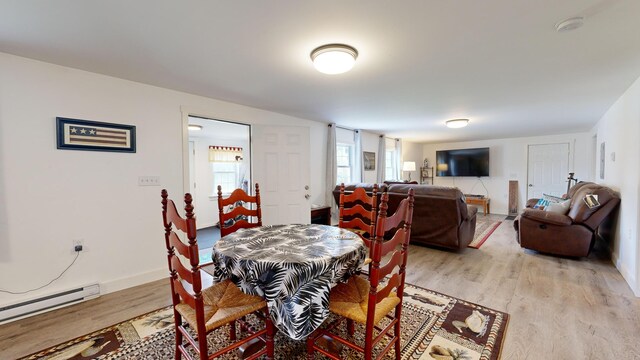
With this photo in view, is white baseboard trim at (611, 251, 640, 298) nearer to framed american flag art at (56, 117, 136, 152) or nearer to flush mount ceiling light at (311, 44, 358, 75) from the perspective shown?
flush mount ceiling light at (311, 44, 358, 75)

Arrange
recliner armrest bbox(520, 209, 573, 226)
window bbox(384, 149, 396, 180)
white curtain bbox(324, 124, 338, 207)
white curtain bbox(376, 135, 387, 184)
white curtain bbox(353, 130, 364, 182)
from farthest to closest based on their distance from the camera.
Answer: window bbox(384, 149, 396, 180) < white curtain bbox(376, 135, 387, 184) < white curtain bbox(353, 130, 364, 182) < white curtain bbox(324, 124, 338, 207) < recliner armrest bbox(520, 209, 573, 226)

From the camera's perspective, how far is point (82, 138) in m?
2.44

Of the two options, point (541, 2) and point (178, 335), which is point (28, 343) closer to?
point (178, 335)

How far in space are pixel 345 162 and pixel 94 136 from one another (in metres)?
4.32

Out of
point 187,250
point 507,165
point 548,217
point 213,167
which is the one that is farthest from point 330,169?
point 507,165

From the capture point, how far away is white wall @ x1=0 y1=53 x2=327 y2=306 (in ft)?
7.06

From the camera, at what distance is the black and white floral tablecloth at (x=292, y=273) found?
4.51ft

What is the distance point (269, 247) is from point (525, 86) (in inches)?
A: 127

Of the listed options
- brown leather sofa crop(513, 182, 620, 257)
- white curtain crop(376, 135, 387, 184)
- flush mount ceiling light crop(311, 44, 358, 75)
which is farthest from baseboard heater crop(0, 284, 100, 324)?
white curtain crop(376, 135, 387, 184)

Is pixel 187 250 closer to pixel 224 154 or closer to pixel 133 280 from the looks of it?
pixel 133 280

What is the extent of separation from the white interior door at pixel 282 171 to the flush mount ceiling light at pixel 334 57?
1.93m

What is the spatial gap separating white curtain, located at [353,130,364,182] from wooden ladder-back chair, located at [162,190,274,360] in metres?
4.33

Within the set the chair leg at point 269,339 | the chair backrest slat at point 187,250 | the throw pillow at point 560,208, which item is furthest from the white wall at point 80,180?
the throw pillow at point 560,208

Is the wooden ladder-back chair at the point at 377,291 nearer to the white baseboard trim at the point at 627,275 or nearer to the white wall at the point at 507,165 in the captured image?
the white baseboard trim at the point at 627,275
